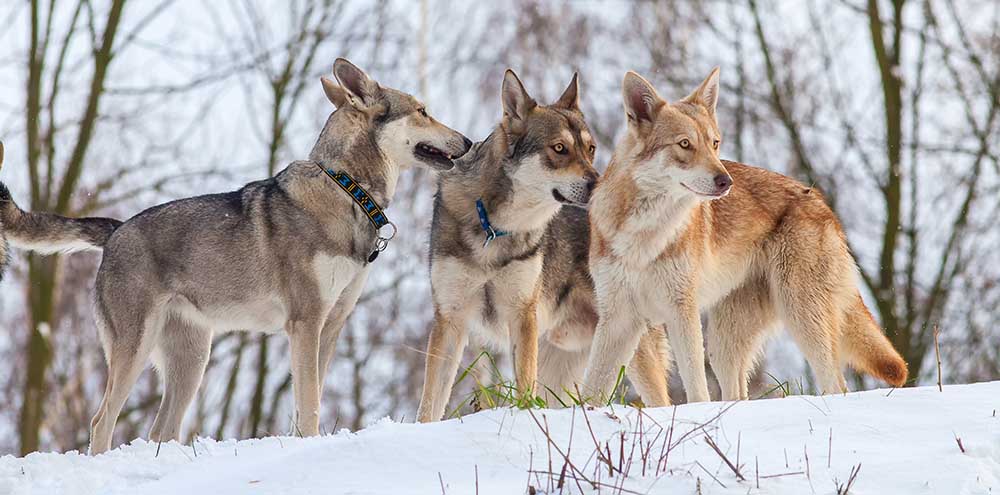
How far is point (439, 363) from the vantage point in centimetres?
566

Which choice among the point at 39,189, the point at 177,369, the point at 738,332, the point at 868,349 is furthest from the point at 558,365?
the point at 39,189

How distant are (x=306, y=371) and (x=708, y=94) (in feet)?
8.83

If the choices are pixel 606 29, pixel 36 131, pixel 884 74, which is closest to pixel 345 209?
pixel 36 131

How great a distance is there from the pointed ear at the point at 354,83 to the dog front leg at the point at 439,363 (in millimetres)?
1349

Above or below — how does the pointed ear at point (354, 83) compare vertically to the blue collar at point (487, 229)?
above

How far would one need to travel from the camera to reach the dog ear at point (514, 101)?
5855mm

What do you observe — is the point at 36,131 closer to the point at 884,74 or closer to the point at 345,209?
the point at 345,209

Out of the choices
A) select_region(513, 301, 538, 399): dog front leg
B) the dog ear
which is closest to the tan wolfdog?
select_region(513, 301, 538, 399): dog front leg

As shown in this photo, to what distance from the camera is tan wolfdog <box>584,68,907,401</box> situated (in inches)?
199

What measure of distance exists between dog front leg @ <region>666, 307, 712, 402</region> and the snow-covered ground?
1025 millimetres

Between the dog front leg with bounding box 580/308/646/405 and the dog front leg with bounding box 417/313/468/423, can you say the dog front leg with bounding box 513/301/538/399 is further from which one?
the dog front leg with bounding box 580/308/646/405

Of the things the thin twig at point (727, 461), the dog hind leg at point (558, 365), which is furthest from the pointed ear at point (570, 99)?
the thin twig at point (727, 461)

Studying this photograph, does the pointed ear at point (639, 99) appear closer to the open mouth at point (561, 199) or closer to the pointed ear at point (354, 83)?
the open mouth at point (561, 199)

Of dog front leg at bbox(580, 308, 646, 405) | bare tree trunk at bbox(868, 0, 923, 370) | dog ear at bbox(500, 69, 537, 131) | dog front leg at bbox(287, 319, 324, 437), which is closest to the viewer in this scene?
dog front leg at bbox(580, 308, 646, 405)
